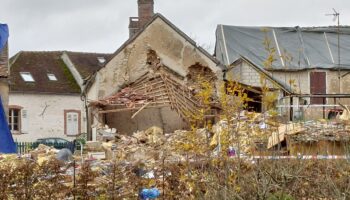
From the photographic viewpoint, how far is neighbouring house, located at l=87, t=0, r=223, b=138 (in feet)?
107

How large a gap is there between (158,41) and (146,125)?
3695 millimetres


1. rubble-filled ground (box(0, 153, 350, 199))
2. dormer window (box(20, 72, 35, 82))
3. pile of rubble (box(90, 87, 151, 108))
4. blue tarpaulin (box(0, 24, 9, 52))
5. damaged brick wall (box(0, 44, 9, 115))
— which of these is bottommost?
rubble-filled ground (box(0, 153, 350, 199))

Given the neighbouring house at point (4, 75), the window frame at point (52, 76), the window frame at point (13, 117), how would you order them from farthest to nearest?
the window frame at point (52, 76) → the window frame at point (13, 117) → the neighbouring house at point (4, 75)

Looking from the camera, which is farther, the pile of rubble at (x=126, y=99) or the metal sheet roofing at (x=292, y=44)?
the metal sheet roofing at (x=292, y=44)

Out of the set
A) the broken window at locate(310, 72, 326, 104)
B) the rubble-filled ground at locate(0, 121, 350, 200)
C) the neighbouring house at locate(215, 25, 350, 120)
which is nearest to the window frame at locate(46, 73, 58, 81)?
the neighbouring house at locate(215, 25, 350, 120)

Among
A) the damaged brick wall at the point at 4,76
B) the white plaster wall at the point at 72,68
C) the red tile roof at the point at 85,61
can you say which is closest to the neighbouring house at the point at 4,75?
the damaged brick wall at the point at 4,76

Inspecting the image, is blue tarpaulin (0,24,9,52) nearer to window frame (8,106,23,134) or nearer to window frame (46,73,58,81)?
window frame (8,106,23,134)

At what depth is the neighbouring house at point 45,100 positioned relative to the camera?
4750 cm

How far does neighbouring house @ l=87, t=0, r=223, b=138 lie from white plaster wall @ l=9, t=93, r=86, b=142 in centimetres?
1536

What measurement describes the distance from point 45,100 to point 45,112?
762 mm

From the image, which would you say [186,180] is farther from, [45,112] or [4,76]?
[45,112]

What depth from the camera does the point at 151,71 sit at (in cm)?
3284

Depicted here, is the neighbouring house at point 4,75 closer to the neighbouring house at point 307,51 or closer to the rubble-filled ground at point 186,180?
the neighbouring house at point 307,51

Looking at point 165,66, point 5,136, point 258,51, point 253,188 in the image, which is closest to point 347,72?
point 258,51
